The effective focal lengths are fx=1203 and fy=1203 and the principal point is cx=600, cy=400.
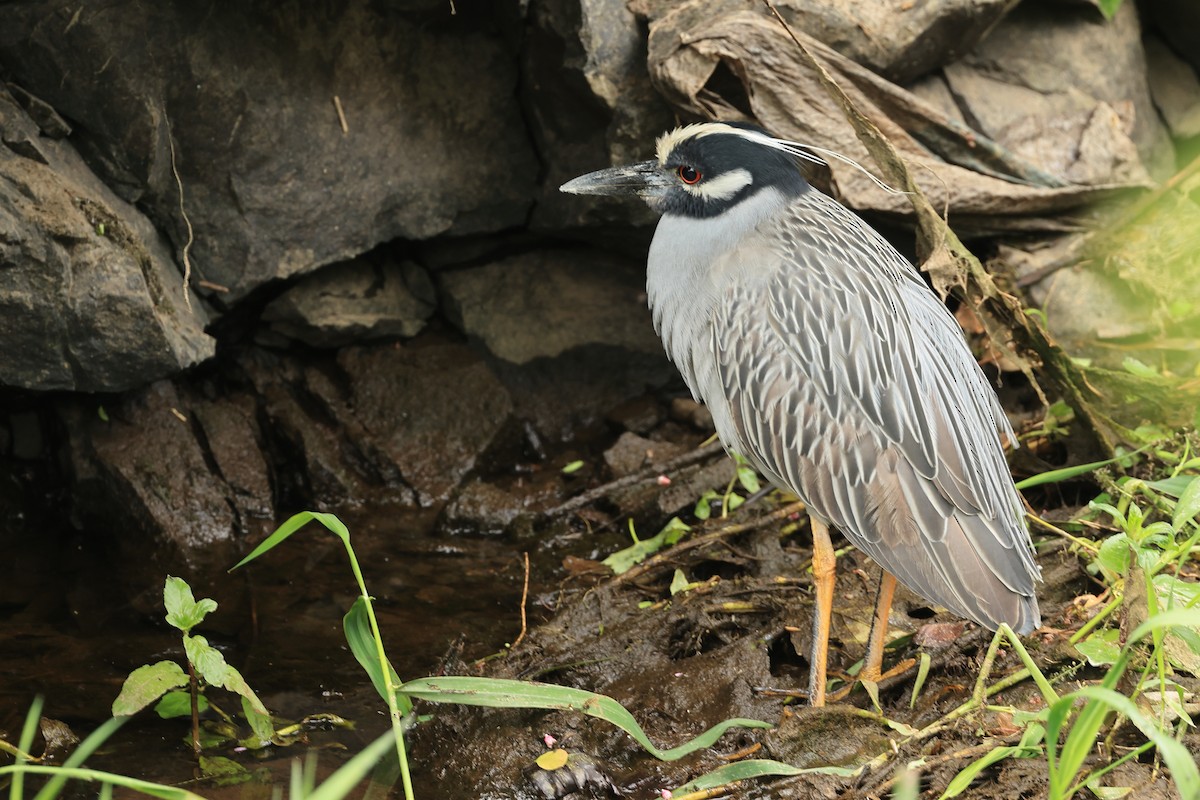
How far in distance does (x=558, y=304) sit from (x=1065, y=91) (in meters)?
2.41

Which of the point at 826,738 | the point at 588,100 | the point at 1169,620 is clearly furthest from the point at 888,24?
the point at 1169,620

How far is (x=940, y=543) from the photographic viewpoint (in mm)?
3340

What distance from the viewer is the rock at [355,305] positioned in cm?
513

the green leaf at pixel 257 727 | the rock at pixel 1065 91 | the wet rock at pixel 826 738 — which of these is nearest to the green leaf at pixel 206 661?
the green leaf at pixel 257 727

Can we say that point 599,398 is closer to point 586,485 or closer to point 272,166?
point 586,485

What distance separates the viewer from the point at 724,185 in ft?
12.4

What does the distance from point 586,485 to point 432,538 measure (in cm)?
74

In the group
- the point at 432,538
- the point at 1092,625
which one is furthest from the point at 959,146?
the point at 432,538

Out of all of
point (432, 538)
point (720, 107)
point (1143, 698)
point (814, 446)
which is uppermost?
point (720, 107)

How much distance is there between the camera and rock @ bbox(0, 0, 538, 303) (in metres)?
4.35

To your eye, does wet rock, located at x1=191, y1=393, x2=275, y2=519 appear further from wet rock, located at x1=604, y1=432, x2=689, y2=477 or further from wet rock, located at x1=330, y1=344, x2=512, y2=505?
wet rock, located at x1=604, y1=432, x2=689, y2=477

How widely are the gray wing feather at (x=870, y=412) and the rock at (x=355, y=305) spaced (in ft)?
6.66

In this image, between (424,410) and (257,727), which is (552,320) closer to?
(424,410)

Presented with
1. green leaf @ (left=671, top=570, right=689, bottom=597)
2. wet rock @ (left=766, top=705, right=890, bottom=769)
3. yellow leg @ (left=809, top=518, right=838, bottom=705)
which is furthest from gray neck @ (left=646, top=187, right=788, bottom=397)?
wet rock @ (left=766, top=705, right=890, bottom=769)
